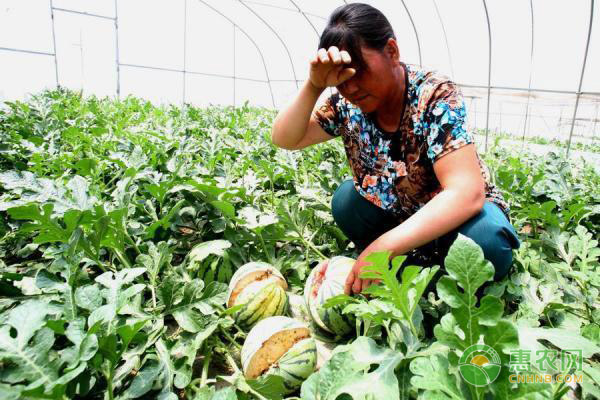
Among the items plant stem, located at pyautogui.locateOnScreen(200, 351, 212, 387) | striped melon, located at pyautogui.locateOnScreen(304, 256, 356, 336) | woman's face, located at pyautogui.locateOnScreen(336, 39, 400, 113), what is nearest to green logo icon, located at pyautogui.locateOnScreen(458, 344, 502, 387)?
striped melon, located at pyautogui.locateOnScreen(304, 256, 356, 336)

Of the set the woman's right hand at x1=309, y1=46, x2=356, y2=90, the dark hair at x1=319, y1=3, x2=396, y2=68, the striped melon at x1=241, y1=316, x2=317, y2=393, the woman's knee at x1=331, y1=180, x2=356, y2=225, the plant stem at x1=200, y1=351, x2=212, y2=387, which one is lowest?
the plant stem at x1=200, y1=351, x2=212, y2=387

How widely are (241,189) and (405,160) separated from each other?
2.50 feet

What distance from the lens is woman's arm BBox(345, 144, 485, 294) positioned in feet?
4.25

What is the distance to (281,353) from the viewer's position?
46.2 inches

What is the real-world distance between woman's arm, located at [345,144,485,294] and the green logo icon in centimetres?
52

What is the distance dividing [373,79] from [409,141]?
14.9 inches

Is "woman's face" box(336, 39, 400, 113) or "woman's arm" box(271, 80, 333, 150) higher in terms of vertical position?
"woman's face" box(336, 39, 400, 113)

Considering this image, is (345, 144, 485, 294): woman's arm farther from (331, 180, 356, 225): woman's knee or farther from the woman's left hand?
(331, 180, 356, 225): woman's knee

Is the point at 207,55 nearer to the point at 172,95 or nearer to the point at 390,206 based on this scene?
the point at 172,95

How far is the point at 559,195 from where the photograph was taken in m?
2.33

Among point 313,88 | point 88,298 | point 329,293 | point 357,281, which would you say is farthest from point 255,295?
point 313,88

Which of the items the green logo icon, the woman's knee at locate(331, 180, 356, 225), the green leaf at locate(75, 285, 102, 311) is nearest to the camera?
the green logo icon

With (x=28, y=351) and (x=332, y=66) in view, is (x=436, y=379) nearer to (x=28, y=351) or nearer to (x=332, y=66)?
(x=28, y=351)

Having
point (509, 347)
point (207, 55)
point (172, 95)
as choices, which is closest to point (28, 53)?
point (172, 95)
